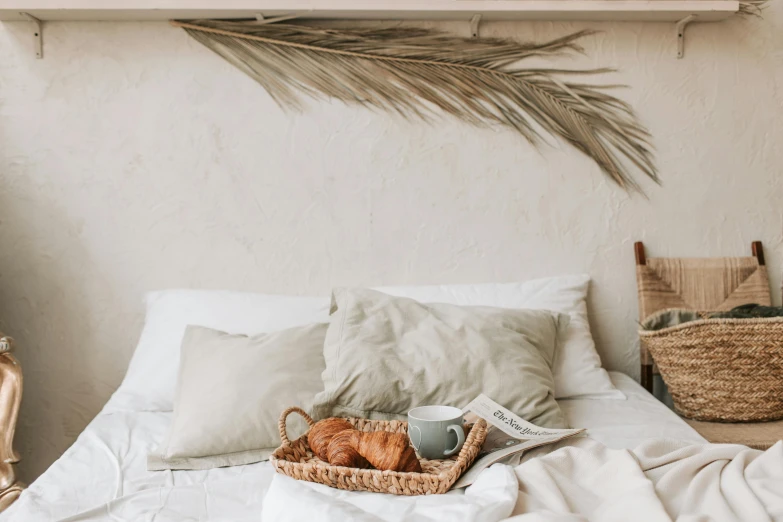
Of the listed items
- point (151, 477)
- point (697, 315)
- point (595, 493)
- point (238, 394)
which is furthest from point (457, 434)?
point (697, 315)

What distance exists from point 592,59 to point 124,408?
170 centimetres

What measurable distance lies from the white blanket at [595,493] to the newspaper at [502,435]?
8cm

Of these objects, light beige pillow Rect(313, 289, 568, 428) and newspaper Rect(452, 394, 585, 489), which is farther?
light beige pillow Rect(313, 289, 568, 428)

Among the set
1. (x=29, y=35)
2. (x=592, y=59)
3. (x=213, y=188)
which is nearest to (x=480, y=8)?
(x=592, y=59)

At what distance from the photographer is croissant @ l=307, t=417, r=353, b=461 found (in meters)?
1.24

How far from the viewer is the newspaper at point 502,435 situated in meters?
1.22

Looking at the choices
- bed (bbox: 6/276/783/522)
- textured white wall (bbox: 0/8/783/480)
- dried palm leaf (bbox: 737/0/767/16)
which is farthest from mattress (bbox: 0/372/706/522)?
dried palm leaf (bbox: 737/0/767/16)

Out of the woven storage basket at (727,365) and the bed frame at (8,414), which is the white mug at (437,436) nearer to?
the woven storage basket at (727,365)

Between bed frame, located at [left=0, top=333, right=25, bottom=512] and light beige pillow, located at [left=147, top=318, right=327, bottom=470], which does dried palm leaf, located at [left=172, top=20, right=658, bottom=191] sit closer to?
light beige pillow, located at [left=147, top=318, right=327, bottom=470]

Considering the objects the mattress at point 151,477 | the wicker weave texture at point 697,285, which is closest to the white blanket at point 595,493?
the mattress at point 151,477

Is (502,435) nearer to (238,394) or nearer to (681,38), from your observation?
(238,394)

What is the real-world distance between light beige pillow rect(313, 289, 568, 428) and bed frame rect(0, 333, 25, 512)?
852mm

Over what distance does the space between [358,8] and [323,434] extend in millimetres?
1259

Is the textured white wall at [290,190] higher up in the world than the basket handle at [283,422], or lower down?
higher up
